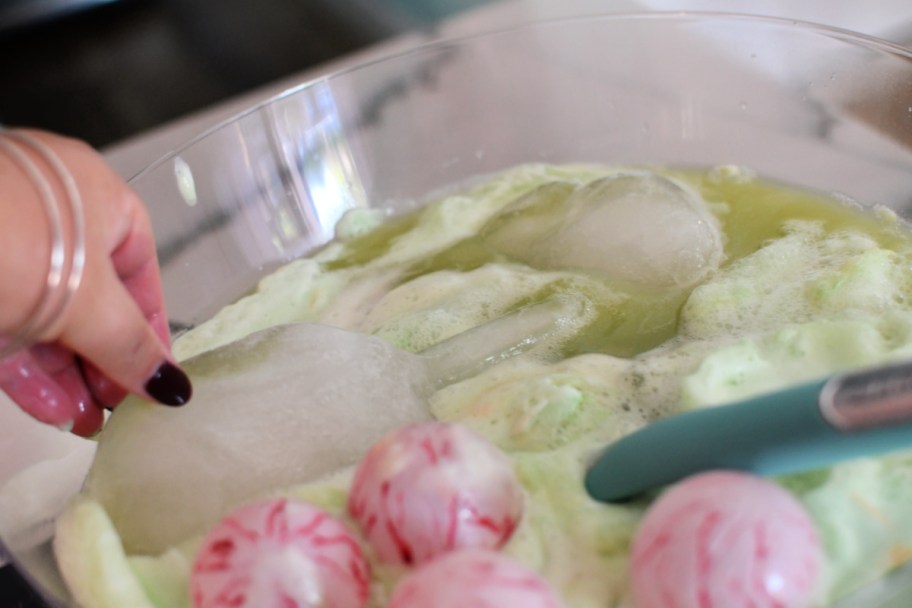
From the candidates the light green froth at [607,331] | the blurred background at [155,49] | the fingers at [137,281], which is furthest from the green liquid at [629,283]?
the blurred background at [155,49]

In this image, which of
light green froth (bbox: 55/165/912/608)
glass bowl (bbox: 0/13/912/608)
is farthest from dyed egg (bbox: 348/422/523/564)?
glass bowl (bbox: 0/13/912/608)

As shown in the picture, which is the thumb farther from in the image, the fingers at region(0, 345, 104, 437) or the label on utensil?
the label on utensil

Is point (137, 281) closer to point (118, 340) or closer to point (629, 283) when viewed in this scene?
point (118, 340)

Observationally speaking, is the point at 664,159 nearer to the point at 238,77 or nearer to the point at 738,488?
the point at 738,488

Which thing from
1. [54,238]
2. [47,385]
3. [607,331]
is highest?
[54,238]

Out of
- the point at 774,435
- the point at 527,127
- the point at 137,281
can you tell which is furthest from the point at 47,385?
the point at 527,127
